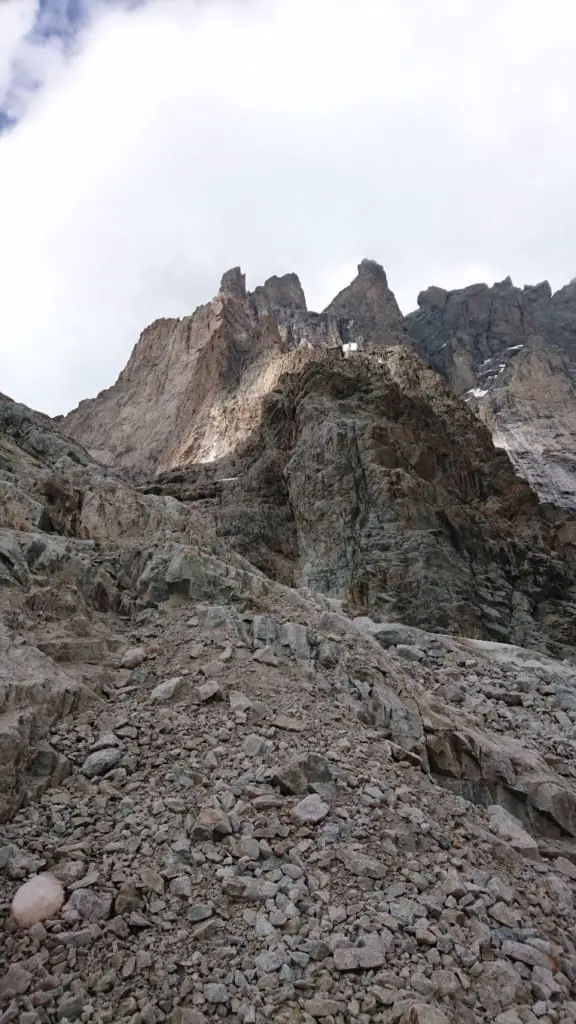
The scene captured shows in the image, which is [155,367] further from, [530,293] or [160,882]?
[530,293]

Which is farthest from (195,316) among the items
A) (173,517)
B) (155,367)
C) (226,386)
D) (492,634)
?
(173,517)

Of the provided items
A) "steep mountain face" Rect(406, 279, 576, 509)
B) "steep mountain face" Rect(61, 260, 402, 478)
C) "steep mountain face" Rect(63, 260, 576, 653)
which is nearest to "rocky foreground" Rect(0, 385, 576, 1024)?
"steep mountain face" Rect(63, 260, 576, 653)

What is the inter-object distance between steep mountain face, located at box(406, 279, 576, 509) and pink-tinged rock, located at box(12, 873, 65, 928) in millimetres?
60042

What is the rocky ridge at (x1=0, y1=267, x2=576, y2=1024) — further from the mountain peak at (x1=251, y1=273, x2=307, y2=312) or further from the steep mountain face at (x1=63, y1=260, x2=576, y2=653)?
the mountain peak at (x1=251, y1=273, x2=307, y2=312)

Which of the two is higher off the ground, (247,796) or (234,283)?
(234,283)

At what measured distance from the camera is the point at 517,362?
83.0 metres

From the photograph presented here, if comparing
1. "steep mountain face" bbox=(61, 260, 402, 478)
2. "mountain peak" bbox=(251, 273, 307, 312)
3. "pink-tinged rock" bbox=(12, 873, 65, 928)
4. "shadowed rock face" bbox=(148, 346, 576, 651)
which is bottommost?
"pink-tinged rock" bbox=(12, 873, 65, 928)

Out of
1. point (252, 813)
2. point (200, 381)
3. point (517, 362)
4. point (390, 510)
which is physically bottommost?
point (252, 813)

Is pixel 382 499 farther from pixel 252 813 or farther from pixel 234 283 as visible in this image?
pixel 234 283

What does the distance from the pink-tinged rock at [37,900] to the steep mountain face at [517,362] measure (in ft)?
197

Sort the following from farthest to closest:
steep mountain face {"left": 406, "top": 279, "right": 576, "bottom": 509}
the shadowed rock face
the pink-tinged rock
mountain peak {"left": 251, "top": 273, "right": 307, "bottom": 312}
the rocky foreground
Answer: mountain peak {"left": 251, "top": 273, "right": 307, "bottom": 312}
steep mountain face {"left": 406, "top": 279, "right": 576, "bottom": 509}
the shadowed rock face
the pink-tinged rock
the rocky foreground

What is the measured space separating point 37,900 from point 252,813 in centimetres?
196

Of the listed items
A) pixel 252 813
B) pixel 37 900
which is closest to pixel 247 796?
pixel 252 813

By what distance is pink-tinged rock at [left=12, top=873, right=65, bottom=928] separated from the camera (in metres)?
4.23
